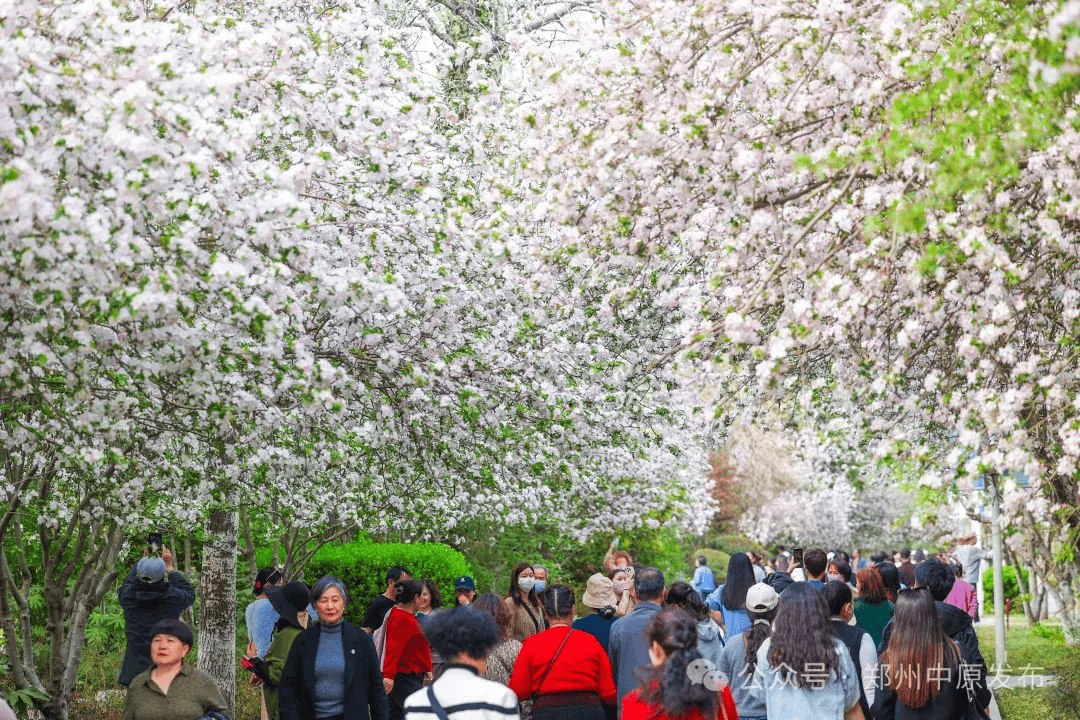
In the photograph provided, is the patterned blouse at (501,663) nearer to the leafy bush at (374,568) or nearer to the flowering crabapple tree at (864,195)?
the flowering crabapple tree at (864,195)

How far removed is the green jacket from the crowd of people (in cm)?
1

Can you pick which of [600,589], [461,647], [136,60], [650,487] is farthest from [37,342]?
[650,487]

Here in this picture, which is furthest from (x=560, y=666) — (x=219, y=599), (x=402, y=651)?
(x=219, y=599)

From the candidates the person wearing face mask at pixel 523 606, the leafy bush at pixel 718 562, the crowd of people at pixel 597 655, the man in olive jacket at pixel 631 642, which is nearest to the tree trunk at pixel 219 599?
the crowd of people at pixel 597 655

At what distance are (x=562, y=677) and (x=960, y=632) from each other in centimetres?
287

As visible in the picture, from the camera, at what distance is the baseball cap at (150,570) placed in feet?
31.8

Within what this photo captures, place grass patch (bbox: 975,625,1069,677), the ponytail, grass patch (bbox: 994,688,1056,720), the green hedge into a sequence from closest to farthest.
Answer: the ponytail < grass patch (bbox: 994,688,1056,720) < grass patch (bbox: 975,625,1069,677) < the green hedge

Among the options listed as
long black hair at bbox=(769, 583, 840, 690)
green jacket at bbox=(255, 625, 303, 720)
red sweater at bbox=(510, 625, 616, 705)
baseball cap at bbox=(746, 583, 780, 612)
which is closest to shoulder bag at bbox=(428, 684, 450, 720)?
long black hair at bbox=(769, 583, 840, 690)

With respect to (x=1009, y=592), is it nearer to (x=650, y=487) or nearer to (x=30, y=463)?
(x=650, y=487)

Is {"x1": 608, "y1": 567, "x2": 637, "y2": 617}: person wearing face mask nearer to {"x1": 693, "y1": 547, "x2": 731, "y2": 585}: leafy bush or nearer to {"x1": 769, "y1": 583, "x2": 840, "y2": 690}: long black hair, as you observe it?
{"x1": 769, "y1": 583, "x2": 840, "y2": 690}: long black hair

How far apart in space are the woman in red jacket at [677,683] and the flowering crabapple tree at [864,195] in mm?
1843

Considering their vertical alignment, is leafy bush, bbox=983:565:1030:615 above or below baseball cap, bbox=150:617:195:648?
below

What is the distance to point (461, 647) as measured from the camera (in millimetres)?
5375

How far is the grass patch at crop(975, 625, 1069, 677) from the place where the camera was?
14.2 metres
